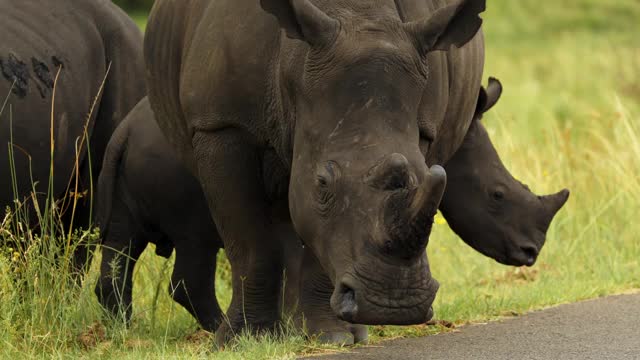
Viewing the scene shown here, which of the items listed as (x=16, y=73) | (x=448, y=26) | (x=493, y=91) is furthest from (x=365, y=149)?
(x=16, y=73)

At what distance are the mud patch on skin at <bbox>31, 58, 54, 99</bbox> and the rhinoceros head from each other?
222cm

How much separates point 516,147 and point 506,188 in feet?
11.9

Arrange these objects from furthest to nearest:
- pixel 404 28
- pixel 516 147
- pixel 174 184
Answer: pixel 516 147
pixel 174 184
pixel 404 28

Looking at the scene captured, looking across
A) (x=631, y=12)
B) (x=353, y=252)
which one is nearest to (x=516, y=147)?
(x=353, y=252)

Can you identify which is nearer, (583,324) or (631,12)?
(583,324)

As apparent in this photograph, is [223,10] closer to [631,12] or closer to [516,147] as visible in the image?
[516,147]

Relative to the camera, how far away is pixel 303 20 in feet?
18.1

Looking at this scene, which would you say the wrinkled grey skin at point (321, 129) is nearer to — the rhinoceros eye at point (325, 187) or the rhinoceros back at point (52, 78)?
the rhinoceros eye at point (325, 187)

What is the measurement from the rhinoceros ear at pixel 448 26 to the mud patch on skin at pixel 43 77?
2623 millimetres

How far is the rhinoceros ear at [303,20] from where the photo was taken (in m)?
5.51

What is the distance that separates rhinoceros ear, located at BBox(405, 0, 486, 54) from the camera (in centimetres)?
565

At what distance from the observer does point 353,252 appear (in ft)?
17.5

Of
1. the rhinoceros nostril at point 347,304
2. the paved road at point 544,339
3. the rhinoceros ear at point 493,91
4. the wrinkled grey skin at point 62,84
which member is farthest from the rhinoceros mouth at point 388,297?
the rhinoceros ear at point 493,91

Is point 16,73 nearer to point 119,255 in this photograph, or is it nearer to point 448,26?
point 119,255
